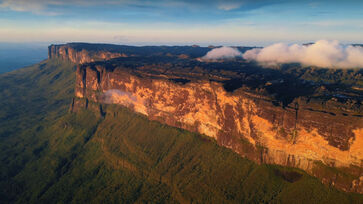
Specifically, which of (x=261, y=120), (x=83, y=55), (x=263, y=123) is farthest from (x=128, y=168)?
(x=83, y=55)

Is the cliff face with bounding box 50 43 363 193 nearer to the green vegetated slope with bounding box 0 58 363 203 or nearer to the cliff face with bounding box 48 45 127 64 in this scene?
the green vegetated slope with bounding box 0 58 363 203

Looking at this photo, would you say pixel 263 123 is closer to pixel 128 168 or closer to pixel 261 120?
pixel 261 120

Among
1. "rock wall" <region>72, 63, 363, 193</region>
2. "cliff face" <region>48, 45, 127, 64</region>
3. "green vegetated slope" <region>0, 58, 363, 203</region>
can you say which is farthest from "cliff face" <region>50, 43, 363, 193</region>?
"cliff face" <region>48, 45, 127, 64</region>

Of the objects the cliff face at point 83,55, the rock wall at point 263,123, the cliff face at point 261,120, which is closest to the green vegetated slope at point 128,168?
the rock wall at point 263,123

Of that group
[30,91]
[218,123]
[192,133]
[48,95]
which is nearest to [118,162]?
[192,133]

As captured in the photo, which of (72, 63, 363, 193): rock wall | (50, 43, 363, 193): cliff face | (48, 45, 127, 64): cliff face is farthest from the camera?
(48, 45, 127, 64): cliff face

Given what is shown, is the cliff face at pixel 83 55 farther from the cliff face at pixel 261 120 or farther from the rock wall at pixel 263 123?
the rock wall at pixel 263 123
